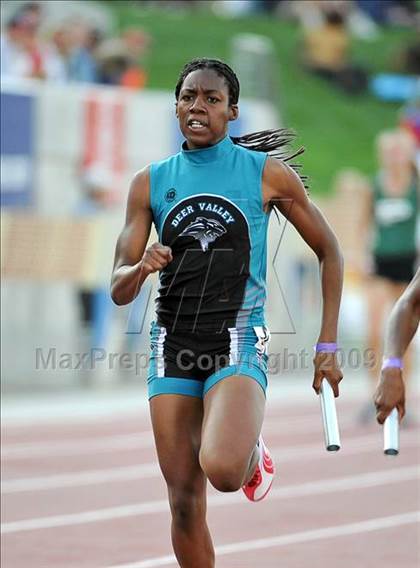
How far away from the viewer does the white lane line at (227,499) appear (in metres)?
8.55

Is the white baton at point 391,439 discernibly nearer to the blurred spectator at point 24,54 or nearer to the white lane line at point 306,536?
the white lane line at point 306,536

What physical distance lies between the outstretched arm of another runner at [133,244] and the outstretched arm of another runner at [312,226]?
495mm

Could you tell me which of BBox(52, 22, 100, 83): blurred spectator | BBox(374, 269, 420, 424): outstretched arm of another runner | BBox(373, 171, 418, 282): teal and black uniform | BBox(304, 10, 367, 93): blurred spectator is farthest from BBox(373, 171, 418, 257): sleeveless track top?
BBox(304, 10, 367, 93): blurred spectator

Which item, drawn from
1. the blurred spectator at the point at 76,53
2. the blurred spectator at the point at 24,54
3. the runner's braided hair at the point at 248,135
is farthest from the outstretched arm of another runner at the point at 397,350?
the blurred spectator at the point at 76,53

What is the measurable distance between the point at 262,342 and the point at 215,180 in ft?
2.23

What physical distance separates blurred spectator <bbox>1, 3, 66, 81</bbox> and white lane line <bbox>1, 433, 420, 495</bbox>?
18.5 feet

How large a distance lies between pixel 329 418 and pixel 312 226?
2.70 ft

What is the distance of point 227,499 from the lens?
9.77m

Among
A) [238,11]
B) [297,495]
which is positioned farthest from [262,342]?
[238,11]

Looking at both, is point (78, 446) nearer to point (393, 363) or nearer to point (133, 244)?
point (133, 244)

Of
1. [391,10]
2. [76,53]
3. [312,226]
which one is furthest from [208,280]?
[391,10]

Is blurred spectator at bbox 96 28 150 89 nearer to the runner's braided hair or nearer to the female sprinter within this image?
the runner's braided hair

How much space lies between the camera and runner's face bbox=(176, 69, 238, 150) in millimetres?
6223

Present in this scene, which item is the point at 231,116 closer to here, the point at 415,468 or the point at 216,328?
the point at 216,328
